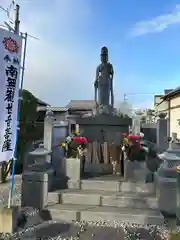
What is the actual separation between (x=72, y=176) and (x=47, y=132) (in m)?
1.72

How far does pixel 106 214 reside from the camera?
5590 millimetres

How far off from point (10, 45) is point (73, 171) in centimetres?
382

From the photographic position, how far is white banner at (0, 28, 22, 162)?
4934 mm

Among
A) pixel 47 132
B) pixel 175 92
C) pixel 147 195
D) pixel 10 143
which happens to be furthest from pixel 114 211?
pixel 175 92

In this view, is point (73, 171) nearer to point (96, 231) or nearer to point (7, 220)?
point (96, 231)

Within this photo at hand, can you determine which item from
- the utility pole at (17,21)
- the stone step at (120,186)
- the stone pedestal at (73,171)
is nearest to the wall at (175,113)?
the stone step at (120,186)

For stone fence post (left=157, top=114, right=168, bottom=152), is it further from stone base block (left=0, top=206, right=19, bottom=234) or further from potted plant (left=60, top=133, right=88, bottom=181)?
stone base block (left=0, top=206, right=19, bottom=234)

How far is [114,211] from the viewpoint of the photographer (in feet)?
18.7

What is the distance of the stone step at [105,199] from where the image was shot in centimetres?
609

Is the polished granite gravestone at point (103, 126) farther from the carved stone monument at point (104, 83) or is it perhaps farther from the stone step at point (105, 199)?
the stone step at point (105, 199)

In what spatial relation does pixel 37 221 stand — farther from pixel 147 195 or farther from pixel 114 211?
pixel 147 195

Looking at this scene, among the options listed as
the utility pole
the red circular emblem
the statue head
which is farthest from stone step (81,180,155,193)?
the statue head

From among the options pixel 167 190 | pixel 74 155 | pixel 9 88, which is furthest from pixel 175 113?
pixel 9 88

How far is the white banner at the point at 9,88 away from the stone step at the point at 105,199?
1.84 m
